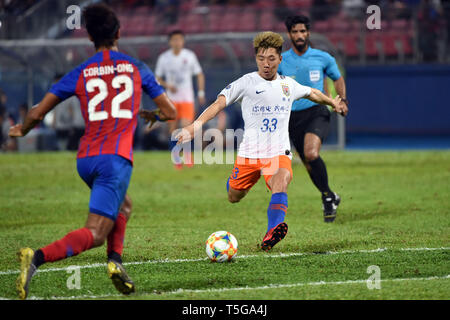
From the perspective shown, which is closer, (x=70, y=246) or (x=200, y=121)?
(x=70, y=246)

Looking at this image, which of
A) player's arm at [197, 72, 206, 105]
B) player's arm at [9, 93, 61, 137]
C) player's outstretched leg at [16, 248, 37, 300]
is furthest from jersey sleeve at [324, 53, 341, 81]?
player's arm at [197, 72, 206, 105]

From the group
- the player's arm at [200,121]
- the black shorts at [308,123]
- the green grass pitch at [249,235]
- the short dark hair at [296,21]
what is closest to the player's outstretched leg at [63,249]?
the green grass pitch at [249,235]

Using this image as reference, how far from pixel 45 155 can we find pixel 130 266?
41.5 ft

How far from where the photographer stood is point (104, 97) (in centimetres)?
484

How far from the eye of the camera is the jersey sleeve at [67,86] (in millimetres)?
4848

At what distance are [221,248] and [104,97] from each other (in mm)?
1885

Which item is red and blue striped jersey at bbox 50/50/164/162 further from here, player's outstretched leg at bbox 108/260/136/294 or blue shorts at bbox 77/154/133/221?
player's outstretched leg at bbox 108/260/136/294

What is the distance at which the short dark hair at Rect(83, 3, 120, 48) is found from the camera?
15.9 ft

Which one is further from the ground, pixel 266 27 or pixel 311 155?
pixel 266 27

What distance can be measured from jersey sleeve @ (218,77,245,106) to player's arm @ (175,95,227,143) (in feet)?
0.19

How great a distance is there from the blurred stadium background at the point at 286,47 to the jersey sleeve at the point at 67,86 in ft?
42.2

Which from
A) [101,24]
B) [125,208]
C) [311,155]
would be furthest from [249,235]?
[101,24]

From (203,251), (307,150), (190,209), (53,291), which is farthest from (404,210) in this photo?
(53,291)

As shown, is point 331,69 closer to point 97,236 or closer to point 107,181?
point 107,181
